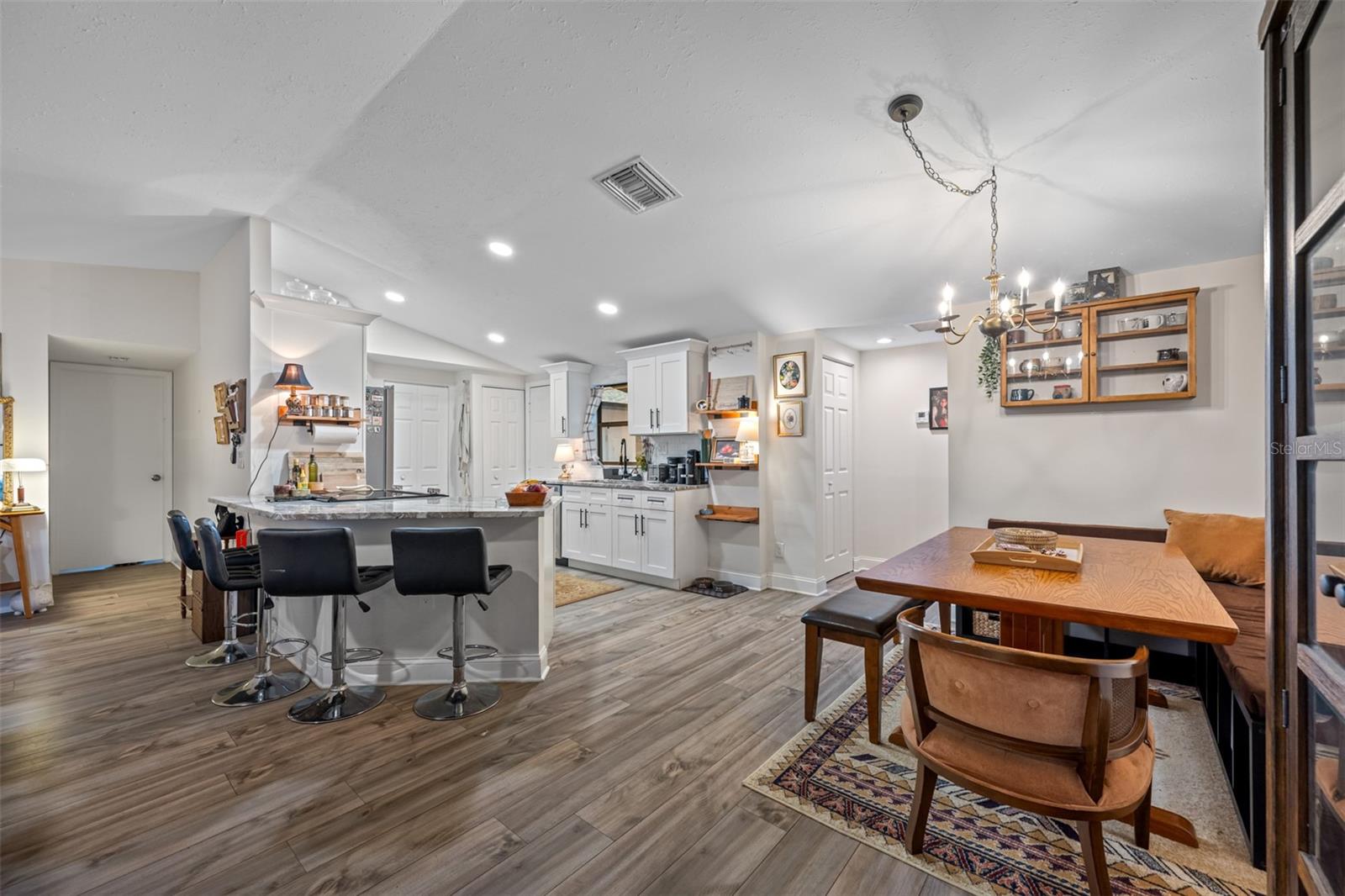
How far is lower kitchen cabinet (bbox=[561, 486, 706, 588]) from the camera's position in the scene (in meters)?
5.14

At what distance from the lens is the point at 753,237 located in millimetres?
3652

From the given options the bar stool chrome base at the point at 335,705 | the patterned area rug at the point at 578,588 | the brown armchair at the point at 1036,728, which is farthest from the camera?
the patterned area rug at the point at 578,588

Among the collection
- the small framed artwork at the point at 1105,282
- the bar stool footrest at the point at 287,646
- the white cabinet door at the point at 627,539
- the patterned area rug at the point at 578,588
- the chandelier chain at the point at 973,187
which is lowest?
the patterned area rug at the point at 578,588

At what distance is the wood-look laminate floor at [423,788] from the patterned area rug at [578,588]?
1329 millimetres

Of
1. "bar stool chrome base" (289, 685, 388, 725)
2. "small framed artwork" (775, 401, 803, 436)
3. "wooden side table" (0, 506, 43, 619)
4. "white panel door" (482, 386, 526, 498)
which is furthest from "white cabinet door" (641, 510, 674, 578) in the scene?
"wooden side table" (0, 506, 43, 619)

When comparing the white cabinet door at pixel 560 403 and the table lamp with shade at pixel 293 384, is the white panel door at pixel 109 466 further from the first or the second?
the white cabinet door at pixel 560 403

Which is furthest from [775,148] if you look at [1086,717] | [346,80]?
[1086,717]

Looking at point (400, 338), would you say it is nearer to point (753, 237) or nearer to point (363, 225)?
point (363, 225)

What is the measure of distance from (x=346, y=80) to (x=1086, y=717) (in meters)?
3.79

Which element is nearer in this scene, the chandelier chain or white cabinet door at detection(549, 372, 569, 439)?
the chandelier chain

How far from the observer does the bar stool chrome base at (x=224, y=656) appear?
3.30 meters

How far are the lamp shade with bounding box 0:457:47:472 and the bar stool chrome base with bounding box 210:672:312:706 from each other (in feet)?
10.4

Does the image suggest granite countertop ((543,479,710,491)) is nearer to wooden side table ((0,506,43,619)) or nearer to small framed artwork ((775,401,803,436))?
small framed artwork ((775,401,803,436))

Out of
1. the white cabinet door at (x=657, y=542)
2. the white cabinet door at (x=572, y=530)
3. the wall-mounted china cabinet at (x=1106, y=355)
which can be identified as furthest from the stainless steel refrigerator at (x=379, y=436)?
the wall-mounted china cabinet at (x=1106, y=355)
